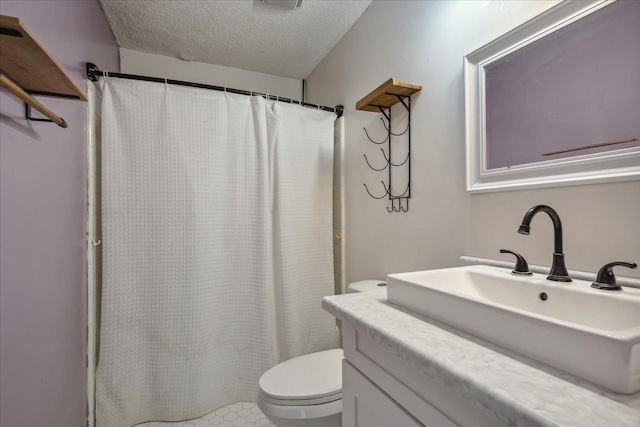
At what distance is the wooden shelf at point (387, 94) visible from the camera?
1.30m

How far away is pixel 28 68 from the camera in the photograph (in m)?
0.77

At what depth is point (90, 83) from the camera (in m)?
1.46

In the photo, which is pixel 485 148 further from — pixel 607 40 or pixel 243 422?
pixel 243 422

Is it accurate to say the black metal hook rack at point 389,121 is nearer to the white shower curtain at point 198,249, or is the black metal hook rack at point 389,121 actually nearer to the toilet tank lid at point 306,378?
the white shower curtain at point 198,249

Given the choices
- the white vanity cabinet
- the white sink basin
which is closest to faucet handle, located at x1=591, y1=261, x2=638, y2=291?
the white sink basin

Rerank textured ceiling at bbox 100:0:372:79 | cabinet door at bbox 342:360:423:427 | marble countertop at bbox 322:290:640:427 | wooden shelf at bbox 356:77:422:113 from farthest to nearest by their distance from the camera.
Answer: textured ceiling at bbox 100:0:372:79 < wooden shelf at bbox 356:77:422:113 < cabinet door at bbox 342:360:423:427 < marble countertop at bbox 322:290:640:427

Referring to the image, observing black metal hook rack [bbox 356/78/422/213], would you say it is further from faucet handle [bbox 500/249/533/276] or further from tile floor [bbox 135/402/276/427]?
tile floor [bbox 135/402/276/427]

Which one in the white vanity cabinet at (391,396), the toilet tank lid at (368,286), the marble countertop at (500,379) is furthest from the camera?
the toilet tank lid at (368,286)

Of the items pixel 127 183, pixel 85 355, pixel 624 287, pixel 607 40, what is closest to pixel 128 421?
pixel 85 355

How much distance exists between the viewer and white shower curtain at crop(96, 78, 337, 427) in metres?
1.52

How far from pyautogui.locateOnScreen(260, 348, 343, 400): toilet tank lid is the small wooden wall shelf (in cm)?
121

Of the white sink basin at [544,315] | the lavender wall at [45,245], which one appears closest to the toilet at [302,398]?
the white sink basin at [544,315]

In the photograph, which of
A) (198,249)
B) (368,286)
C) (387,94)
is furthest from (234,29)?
(368,286)

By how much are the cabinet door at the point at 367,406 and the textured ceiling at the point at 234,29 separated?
6.29 ft
